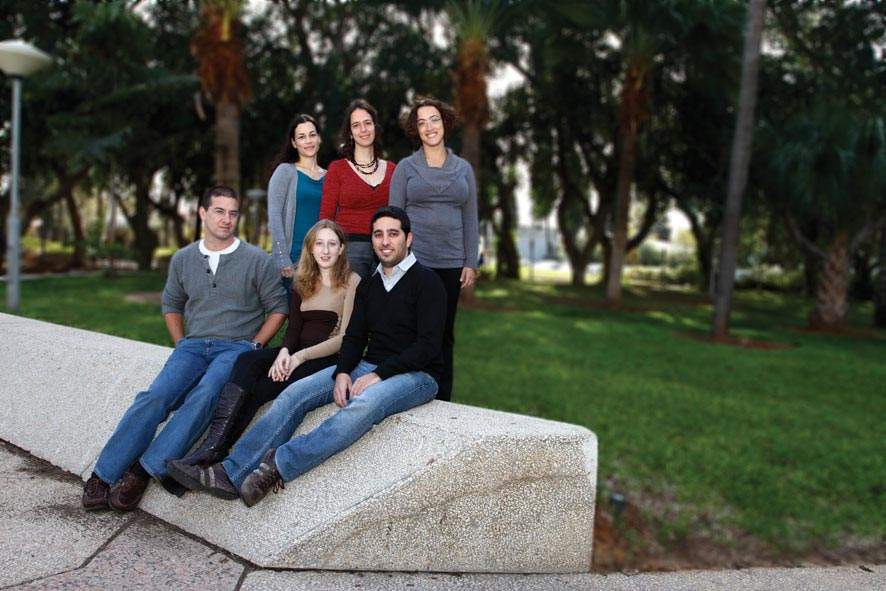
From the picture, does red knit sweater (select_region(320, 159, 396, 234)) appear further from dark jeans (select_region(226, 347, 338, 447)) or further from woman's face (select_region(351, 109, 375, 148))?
dark jeans (select_region(226, 347, 338, 447))

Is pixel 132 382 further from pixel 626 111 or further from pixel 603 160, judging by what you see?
pixel 603 160

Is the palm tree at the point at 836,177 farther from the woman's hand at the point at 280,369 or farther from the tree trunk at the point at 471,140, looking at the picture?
the woman's hand at the point at 280,369

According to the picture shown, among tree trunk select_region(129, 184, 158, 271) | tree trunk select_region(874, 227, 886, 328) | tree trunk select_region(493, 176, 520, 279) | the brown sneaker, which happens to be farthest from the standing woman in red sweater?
tree trunk select_region(493, 176, 520, 279)

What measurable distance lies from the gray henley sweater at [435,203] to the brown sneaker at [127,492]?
187 cm

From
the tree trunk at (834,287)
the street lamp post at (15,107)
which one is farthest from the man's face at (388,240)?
the tree trunk at (834,287)

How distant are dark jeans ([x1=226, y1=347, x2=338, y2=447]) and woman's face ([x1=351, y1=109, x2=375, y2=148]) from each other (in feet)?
4.22

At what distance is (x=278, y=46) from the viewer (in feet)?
77.4

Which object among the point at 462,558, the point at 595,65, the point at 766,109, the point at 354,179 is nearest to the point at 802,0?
the point at 766,109

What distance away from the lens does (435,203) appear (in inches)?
173

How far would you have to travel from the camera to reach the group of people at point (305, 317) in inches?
136

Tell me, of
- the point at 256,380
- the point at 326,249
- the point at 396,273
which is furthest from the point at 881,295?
the point at 256,380

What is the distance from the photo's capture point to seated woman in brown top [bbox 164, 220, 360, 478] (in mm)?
3660

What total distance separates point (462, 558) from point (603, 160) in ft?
86.7

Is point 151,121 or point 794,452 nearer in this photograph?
point 794,452
